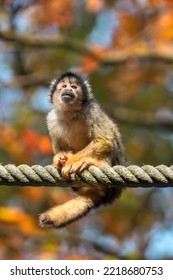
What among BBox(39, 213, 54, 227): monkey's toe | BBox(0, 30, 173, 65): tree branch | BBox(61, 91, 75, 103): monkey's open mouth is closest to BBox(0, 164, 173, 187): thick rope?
BBox(39, 213, 54, 227): monkey's toe

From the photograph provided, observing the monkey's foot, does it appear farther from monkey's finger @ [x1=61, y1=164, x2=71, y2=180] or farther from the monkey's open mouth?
the monkey's open mouth

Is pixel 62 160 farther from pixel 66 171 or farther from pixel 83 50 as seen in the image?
pixel 83 50

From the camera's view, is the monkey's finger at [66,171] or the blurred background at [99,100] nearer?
the monkey's finger at [66,171]

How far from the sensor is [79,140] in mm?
5211

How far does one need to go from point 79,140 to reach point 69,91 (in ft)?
1.34

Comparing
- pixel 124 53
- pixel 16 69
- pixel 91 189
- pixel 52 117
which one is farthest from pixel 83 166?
pixel 16 69

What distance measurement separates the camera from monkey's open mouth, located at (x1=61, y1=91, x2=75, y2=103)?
531cm

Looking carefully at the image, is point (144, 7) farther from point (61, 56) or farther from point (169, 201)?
point (169, 201)

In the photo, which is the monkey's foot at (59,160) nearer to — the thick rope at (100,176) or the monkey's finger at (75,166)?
the monkey's finger at (75,166)

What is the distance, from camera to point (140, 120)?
929 centimetres

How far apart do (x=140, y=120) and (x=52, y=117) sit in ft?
12.8

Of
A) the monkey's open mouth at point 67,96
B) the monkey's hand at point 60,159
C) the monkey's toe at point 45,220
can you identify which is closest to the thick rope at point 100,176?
the monkey's toe at point 45,220

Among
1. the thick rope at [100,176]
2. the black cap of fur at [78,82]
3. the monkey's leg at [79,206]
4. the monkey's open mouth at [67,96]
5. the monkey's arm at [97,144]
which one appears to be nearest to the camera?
the thick rope at [100,176]

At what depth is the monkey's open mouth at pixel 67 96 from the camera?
5.31m
